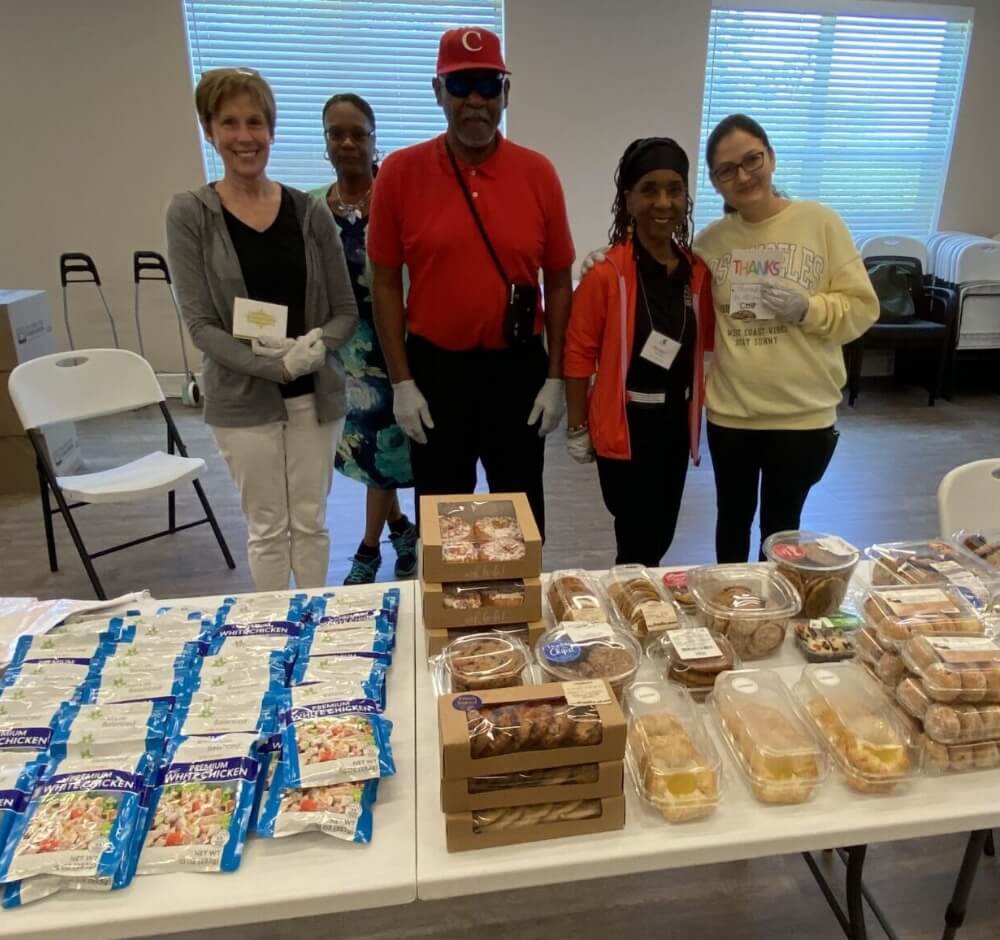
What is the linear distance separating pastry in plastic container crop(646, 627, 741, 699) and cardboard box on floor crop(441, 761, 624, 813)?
0.88ft

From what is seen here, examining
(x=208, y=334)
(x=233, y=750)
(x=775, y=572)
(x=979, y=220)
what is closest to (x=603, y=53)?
(x=979, y=220)

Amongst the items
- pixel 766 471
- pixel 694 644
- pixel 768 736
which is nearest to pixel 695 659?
pixel 694 644

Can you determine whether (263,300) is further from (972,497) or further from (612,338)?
(972,497)

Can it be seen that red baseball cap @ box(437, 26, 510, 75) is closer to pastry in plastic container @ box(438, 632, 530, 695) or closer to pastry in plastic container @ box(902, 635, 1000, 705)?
pastry in plastic container @ box(438, 632, 530, 695)

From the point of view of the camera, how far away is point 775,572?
1.31 metres

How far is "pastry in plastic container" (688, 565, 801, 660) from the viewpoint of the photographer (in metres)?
1.19

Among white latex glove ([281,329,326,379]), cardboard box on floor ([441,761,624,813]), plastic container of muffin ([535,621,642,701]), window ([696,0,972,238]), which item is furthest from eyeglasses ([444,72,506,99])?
window ([696,0,972,238])

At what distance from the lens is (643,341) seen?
1781 mm

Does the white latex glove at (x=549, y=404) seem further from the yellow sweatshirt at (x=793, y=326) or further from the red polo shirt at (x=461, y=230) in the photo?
the yellow sweatshirt at (x=793, y=326)

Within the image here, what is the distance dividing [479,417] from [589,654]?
1.01 m

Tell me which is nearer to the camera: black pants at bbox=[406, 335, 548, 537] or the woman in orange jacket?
the woman in orange jacket

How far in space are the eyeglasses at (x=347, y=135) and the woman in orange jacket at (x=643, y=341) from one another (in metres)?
0.87

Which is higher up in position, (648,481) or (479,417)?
(479,417)

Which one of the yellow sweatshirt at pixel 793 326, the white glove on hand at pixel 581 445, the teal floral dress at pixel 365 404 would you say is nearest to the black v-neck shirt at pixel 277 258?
the teal floral dress at pixel 365 404
